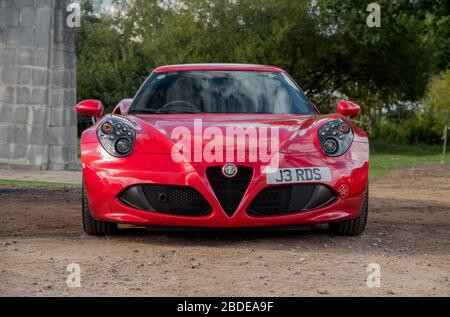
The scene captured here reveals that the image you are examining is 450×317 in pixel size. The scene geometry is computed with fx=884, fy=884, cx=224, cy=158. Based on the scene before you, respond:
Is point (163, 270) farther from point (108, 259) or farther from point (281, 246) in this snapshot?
point (281, 246)

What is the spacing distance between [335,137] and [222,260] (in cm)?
145

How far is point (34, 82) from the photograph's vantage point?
62.2ft

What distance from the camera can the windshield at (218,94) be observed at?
7562 mm

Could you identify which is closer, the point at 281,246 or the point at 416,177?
the point at 281,246

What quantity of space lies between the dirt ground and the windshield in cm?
107

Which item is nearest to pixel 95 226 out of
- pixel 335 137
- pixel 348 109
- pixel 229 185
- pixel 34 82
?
pixel 229 185

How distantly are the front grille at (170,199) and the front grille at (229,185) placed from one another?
120 millimetres

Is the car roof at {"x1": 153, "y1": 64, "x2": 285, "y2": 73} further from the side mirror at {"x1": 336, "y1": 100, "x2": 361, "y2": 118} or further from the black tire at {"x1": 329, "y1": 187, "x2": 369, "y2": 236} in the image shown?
the black tire at {"x1": 329, "y1": 187, "x2": 369, "y2": 236}

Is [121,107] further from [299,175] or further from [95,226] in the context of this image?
[299,175]

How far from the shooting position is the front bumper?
636cm

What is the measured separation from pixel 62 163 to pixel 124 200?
13.0m

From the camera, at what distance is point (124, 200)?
6.57 metres

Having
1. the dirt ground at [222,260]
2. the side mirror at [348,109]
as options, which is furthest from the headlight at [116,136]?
the side mirror at [348,109]
